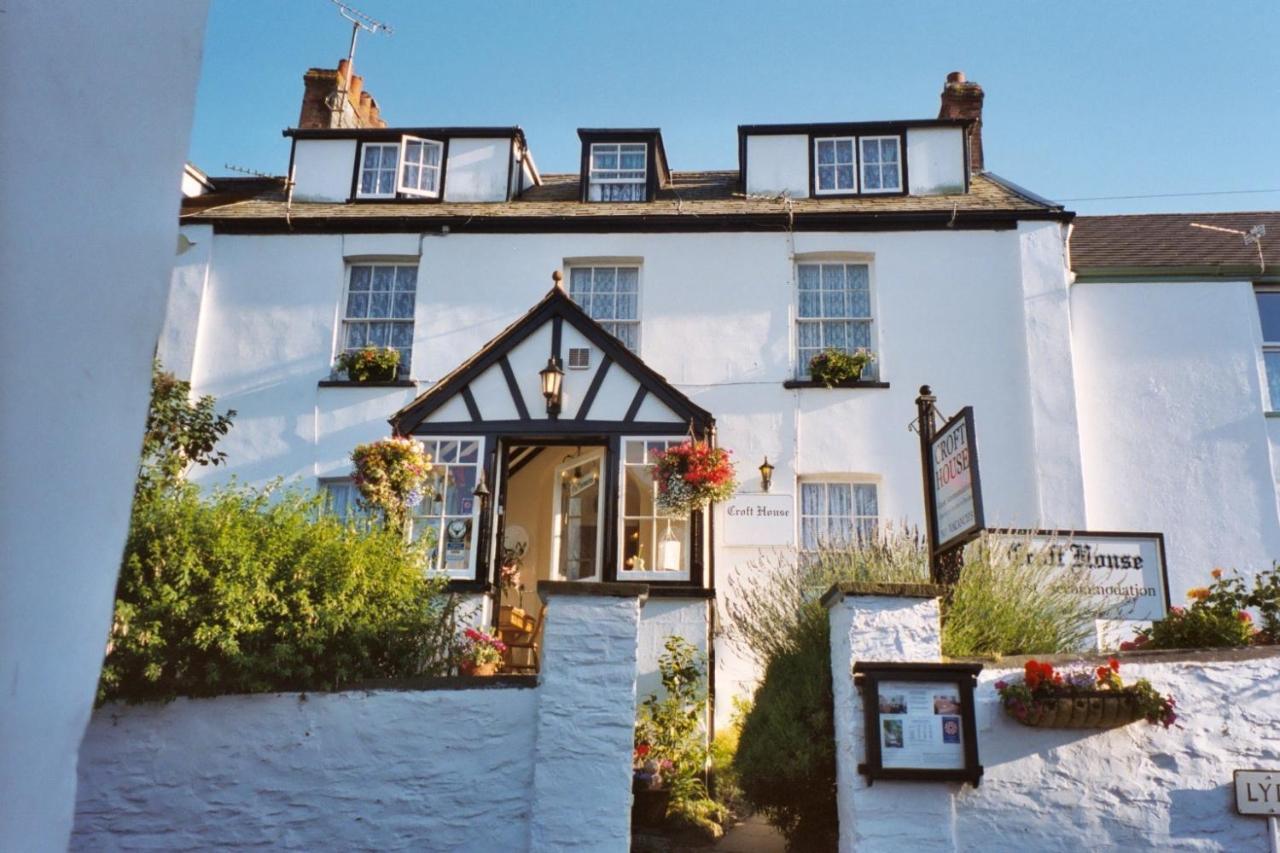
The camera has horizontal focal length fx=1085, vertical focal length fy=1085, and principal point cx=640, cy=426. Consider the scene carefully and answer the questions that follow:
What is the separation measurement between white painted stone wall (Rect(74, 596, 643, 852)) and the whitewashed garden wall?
1291mm

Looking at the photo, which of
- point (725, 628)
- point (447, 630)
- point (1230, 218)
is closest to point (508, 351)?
point (725, 628)

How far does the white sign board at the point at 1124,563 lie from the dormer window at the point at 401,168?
366 inches

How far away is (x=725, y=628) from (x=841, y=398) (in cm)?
315

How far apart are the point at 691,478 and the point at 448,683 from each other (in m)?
4.46

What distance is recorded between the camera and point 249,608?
6461mm

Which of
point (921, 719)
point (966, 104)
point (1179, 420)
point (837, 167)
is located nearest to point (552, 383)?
point (837, 167)

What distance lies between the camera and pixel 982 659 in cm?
635

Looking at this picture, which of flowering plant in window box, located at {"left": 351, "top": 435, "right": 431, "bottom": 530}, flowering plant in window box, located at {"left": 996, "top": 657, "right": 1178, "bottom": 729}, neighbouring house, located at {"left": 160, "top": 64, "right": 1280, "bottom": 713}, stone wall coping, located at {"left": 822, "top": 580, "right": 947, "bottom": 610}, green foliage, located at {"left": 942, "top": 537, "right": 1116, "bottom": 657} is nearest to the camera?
flowering plant in window box, located at {"left": 996, "top": 657, "right": 1178, "bottom": 729}

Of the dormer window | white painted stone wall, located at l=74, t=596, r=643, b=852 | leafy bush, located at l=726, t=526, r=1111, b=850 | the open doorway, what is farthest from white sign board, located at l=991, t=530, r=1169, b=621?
the dormer window

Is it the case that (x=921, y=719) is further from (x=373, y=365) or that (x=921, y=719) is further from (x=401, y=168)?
(x=401, y=168)

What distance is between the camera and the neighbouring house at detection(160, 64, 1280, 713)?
1162 centimetres

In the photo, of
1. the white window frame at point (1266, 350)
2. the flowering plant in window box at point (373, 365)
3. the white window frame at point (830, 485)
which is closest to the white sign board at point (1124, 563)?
the white window frame at point (830, 485)

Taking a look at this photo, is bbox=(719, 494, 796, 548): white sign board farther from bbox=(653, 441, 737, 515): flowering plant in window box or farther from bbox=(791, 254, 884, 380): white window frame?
bbox=(791, 254, 884, 380): white window frame

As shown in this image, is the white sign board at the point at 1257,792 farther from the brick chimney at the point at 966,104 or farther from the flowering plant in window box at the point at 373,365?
the brick chimney at the point at 966,104
